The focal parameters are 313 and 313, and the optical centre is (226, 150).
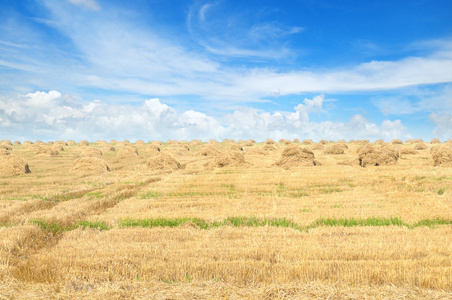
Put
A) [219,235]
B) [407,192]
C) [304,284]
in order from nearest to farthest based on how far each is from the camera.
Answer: [304,284] → [219,235] → [407,192]

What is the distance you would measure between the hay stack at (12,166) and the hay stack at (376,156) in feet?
93.5

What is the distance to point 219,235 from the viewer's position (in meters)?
9.69

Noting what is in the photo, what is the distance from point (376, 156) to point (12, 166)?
30.0m

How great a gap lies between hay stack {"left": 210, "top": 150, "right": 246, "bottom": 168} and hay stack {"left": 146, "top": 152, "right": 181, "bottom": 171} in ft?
11.7

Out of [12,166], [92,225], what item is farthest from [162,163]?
[92,225]

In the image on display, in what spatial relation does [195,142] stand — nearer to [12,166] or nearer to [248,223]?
[12,166]

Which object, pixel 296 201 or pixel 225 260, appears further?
pixel 296 201

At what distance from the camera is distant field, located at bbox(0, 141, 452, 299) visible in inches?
241

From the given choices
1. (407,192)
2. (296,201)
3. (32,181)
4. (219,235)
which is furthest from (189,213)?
(32,181)

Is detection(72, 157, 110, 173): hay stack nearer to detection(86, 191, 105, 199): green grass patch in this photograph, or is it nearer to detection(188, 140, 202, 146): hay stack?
detection(86, 191, 105, 199): green grass patch

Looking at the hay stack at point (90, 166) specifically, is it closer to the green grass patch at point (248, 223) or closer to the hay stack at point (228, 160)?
the hay stack at point (228, 160)

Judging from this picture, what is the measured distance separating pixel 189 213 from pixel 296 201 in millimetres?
5185

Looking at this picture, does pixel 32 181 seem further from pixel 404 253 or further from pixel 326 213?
pixel 404 253

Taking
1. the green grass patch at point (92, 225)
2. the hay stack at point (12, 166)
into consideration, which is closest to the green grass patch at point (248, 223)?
the green grass patch at point (92, 225)
